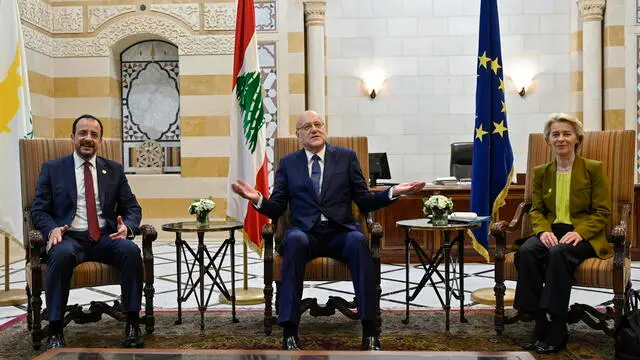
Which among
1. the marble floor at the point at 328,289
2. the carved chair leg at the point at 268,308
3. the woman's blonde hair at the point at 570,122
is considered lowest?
the marble floor at the point at 328,289

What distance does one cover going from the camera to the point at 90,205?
4.06 m

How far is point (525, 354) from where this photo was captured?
8.06 ft

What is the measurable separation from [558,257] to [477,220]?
0.77 m

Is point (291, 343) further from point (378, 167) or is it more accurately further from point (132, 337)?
point (378, 167)

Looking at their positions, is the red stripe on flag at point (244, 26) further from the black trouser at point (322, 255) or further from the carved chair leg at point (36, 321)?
the carved chair leg at point (36, 321)

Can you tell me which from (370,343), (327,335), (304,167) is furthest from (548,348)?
(304,167)

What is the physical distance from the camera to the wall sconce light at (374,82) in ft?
31.0

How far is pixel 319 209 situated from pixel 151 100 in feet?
21.0

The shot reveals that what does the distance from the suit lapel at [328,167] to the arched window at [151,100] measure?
19.5 ft

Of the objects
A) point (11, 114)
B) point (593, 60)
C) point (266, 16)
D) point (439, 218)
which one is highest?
point (266, 16)

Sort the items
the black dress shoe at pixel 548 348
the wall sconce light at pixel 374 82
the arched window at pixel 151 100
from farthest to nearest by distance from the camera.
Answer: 1. the arched window at pixel 151 100
2. the wall sconce light at pixel 374 82
3. the black dress shoe at pixel 548 348

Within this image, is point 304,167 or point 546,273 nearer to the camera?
point 546,273

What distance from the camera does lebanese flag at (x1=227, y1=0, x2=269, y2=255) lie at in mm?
5035

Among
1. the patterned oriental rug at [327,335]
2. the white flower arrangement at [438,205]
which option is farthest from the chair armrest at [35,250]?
the white flower arrangement at [438,205]
